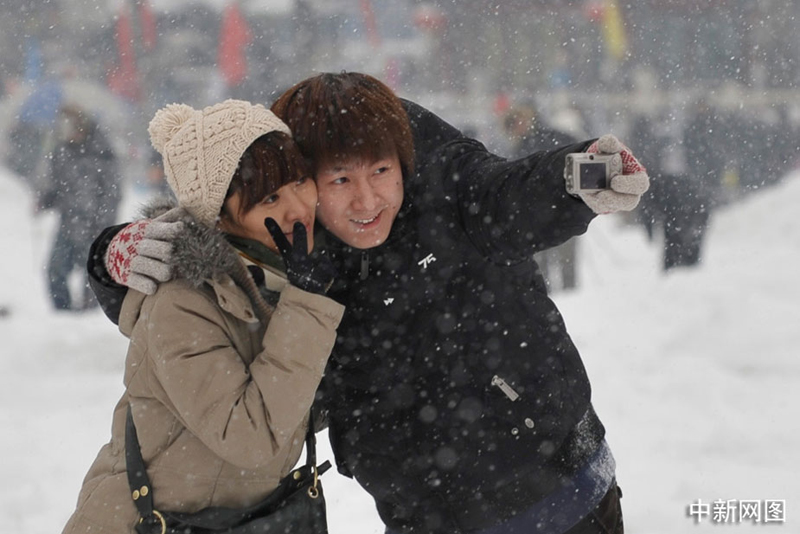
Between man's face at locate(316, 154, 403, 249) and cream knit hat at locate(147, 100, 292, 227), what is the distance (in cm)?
13

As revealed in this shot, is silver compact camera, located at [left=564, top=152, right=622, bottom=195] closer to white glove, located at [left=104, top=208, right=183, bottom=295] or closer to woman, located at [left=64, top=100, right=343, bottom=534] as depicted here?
woman, located at [left=64, top=100, right=343, bottom=534]

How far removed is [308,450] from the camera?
6.21ft

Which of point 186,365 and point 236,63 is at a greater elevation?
point 236,63

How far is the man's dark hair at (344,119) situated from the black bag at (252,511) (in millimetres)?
552

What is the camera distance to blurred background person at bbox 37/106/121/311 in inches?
277

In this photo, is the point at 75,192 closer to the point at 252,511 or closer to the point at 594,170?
the point at 252,511

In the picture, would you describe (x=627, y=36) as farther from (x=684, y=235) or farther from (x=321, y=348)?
(x=321, y=348)

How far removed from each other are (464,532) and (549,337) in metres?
0.44

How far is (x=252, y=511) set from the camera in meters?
1.80

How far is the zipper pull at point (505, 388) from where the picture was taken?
6.23 feet

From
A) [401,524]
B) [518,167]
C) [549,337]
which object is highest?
[518,167]

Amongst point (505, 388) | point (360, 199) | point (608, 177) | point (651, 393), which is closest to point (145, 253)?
point (360, 199)

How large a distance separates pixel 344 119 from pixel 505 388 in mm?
620

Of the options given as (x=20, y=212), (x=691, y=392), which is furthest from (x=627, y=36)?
(x=20, y=212)
